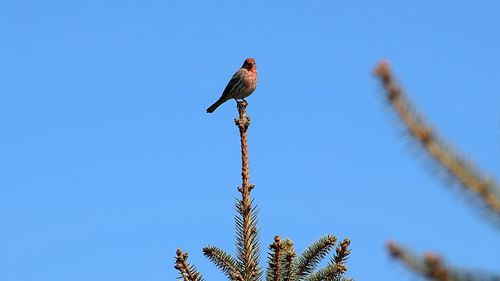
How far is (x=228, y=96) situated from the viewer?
19.6 meters

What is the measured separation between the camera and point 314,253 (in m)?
4.80

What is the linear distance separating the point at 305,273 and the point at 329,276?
223 mm

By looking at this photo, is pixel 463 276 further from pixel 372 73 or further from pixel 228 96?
pixel 228 96

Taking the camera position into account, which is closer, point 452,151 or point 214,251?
point 452,151

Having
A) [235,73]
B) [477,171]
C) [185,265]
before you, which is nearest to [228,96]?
[235,73]

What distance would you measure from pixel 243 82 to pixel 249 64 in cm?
79

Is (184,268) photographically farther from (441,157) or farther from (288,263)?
(441,157)

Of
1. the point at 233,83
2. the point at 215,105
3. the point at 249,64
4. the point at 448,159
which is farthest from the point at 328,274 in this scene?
the point at 215,105

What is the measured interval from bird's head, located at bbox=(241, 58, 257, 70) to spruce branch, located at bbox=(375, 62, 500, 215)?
705 inches

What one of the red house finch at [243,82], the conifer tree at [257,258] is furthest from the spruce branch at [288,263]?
the red house finch at [243,82]

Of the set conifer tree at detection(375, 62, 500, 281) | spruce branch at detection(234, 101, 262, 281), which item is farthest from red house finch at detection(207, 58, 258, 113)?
conifer tree at detection(375, 62, 500, 281)

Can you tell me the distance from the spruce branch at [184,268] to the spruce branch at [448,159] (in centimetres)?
323

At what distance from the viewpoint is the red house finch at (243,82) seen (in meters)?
19.0

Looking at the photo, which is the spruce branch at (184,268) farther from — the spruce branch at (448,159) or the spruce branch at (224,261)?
the spruce branch at (448,159)
